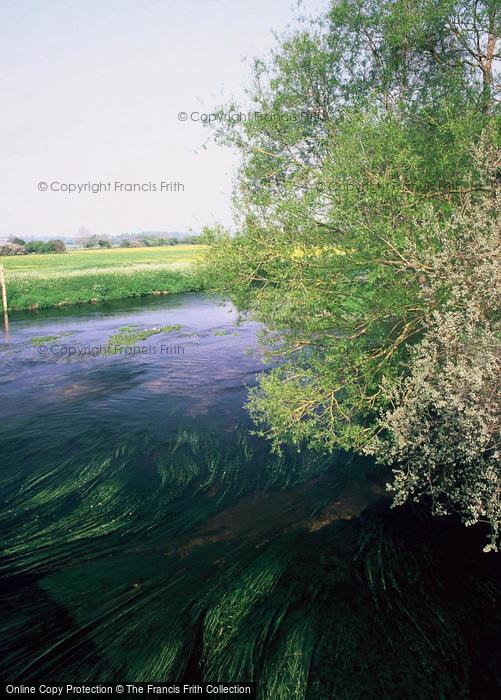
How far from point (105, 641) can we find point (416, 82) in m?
19.4

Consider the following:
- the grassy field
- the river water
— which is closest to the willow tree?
the river water

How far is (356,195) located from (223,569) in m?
8.46

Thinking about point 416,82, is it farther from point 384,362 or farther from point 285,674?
point 285,674

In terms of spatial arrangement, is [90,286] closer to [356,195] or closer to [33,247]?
[356,195]

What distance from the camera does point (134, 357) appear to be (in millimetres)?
Answer: 24953

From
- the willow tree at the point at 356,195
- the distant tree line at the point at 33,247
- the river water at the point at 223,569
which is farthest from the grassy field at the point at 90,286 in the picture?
the distant tree line at the point at 33,247

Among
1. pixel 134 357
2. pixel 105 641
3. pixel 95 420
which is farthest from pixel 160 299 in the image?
pixel 105 641

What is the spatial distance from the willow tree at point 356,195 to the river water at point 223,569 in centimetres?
168

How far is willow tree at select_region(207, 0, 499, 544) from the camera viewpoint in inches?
435

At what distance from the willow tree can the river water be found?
168 centimetres

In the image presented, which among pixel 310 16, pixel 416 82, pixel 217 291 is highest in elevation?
pixel 310 16

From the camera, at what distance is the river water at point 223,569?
23.4 ft

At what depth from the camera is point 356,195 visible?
36.8 ft

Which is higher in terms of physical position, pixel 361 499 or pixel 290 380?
pixel 290 380
